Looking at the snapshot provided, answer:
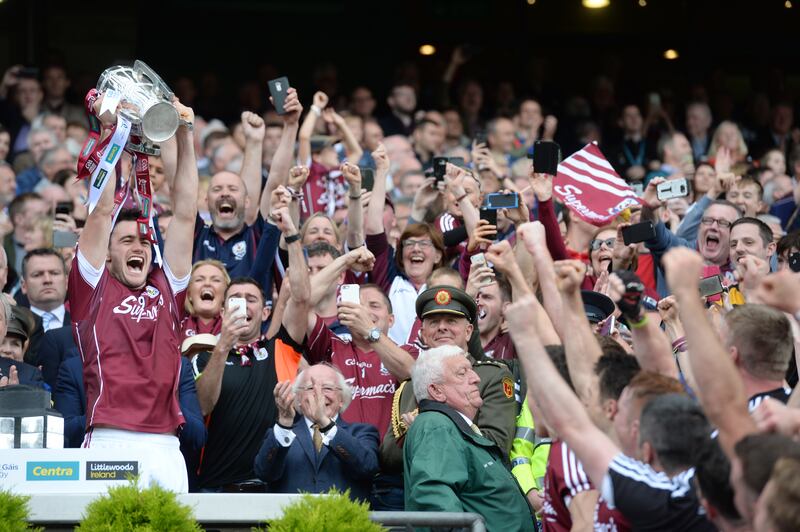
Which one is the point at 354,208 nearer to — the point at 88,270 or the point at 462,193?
the point at 462,193

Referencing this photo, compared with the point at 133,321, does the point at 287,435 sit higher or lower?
lower

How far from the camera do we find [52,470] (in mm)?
6105

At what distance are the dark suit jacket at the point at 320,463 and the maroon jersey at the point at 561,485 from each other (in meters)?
1.38

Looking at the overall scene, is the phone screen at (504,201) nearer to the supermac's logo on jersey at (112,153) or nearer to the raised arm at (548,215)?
the raised arm at (548,215)

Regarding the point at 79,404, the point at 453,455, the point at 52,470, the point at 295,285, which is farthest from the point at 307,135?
the point at 52,470

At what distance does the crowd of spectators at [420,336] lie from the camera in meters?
4.67

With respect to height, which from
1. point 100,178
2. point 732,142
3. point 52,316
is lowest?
point 52,316

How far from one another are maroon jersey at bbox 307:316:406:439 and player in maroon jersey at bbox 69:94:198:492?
4.14ft

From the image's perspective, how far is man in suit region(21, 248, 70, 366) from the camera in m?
9.28

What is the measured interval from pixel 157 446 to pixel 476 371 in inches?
69.5

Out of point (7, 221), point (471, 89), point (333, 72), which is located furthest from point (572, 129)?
point (7, 221)

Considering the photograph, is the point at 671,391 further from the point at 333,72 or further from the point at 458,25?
the point at 458,25

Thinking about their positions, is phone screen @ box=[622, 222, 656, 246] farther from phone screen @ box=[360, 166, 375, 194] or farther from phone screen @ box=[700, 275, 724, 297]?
phone screen @ box=[360, 166, 375, 194]

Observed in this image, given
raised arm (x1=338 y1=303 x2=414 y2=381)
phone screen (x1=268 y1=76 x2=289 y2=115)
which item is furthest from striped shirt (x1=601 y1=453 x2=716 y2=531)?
phone screen (x1=268 y1=76 x2=289 y2=115)
